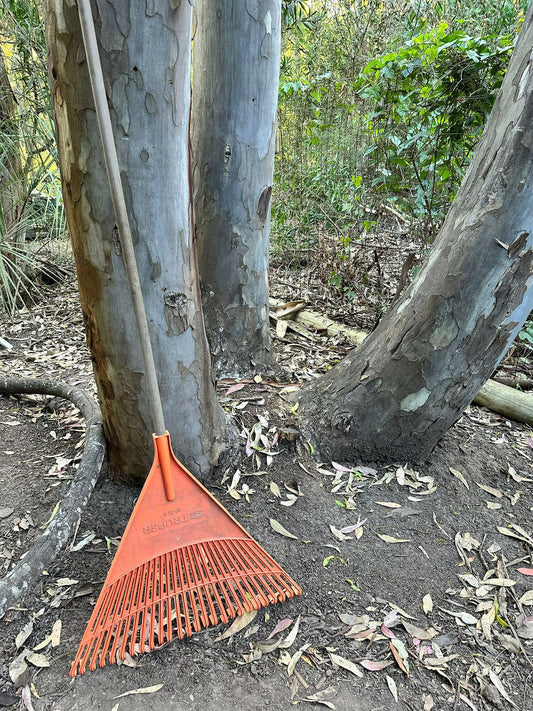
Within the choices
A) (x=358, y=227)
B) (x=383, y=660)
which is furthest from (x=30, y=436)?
(x=358, y=227)

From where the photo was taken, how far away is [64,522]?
1620 millimetres

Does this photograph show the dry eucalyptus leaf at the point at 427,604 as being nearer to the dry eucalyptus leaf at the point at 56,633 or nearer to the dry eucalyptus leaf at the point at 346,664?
the dry eucalyptus leaf at the point at 346,664

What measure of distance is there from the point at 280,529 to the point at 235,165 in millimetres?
1591

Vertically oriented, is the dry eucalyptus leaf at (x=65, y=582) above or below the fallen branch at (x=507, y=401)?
below

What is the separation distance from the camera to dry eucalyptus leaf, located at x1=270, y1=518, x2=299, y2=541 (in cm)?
170

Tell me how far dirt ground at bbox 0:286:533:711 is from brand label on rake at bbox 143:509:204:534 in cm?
31

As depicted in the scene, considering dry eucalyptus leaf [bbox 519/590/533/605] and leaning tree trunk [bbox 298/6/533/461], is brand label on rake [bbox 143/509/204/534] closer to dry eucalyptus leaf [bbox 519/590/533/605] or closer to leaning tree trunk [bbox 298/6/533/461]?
leaning tree trunk [bbox 298/6/533/461]

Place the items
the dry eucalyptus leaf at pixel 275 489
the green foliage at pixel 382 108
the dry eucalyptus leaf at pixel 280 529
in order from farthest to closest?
the green foliage at pixel 382 108 < the dry eucalyptus leaf at pixel 275 489 < the dry eucalyptus leaf at pixel 280 529

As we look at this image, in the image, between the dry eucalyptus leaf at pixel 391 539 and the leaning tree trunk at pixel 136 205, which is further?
the dry eucalyptus leaf at pixel 391 539

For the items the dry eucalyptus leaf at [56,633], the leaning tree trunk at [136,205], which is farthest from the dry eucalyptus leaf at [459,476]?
the dry eucalyptus leaf at [56,633]

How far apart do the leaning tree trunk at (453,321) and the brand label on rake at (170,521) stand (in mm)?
707

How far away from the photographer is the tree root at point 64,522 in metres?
1.45

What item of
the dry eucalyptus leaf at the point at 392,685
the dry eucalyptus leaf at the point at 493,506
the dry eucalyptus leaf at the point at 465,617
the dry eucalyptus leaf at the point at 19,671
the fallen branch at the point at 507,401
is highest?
the fallen branch at the point at 507,401

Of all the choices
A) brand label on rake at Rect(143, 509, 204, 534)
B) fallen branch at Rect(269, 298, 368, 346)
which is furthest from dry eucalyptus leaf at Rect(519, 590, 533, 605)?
fallen branch at Rect(269, 298, 368, 346)
